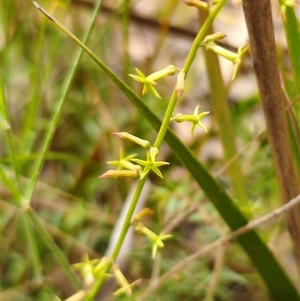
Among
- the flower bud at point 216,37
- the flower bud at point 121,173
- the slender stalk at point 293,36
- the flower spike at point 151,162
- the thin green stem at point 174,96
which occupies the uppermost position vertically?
the slender stalk at point 293,36

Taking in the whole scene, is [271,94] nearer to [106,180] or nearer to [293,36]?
[293,36]

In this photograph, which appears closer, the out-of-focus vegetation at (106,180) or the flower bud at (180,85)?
the flower bud at (180,85)

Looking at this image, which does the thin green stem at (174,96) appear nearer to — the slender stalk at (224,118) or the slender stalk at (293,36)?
the slender stalk at (293,36)

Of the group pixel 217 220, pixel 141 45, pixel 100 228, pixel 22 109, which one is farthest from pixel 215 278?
pixel 141 45

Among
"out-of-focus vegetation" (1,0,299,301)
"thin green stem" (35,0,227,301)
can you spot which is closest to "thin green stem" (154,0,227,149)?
"thin green stem" (35,0,227,301)

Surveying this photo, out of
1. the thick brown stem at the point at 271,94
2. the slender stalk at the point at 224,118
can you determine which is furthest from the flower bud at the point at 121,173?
the slender stalk at the point at 224,118

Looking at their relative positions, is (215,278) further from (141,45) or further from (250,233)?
(141,45)
